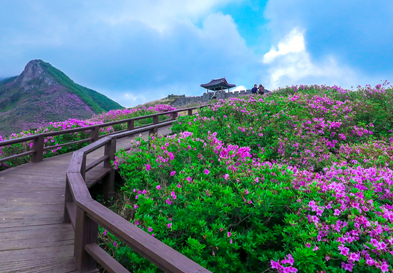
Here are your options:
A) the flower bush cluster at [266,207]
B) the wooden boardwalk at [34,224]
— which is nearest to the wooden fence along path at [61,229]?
the wooden boardwalk at [34,224]

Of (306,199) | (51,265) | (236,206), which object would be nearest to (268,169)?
(306,199)

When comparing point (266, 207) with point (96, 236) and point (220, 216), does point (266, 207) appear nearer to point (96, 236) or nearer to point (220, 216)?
point (220, 216)

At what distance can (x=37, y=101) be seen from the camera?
36.6m

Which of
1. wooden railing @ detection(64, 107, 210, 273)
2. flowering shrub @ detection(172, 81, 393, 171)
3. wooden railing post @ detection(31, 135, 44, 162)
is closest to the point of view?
wooden railing @ detection(64, 107, 210, 273)

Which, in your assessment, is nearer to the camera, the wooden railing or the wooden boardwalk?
the wooden railing

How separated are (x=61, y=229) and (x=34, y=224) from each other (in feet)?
1.47

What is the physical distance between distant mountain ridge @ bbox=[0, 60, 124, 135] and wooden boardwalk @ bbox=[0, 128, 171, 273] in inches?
983

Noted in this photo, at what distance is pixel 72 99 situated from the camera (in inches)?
1587

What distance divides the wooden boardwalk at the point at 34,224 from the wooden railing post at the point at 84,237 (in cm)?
15

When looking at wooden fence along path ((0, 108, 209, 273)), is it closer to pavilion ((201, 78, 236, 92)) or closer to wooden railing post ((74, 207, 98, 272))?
wooden railing post ((74, 207, 98, 272))

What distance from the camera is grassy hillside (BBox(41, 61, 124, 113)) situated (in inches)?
1709

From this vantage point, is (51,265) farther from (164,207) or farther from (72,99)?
(72,99)

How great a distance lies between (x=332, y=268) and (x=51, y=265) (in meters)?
2.91

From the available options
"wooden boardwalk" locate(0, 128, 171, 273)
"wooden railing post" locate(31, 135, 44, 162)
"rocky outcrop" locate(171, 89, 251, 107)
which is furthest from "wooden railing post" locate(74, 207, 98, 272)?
"rocky outcrop" locate(171, 89, 251, 107)
